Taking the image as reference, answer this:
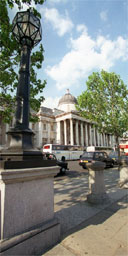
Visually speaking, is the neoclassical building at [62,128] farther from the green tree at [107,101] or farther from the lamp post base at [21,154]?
the lamp post base at [21,154]

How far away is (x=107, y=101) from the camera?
569 inches

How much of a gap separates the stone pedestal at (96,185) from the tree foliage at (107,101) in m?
10.1

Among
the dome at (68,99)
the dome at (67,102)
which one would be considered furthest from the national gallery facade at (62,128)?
the dome at (68,99)

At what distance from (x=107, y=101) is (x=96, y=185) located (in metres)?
11.3

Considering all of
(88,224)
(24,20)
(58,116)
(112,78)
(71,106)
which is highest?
(71,106)

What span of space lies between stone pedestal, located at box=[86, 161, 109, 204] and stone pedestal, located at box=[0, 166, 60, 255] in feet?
7.57

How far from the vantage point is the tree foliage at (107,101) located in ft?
46.1

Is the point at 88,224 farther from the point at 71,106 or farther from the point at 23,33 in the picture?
the point at 71,106

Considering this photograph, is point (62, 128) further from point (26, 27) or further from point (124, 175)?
point (26, 27)

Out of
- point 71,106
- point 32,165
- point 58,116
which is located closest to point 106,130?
point 32,165

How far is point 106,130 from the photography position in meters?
15.1

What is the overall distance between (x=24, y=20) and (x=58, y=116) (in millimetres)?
60228

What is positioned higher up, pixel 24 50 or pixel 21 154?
pixel 24 50

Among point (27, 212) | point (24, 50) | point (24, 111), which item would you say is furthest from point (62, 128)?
point (27, 212)
